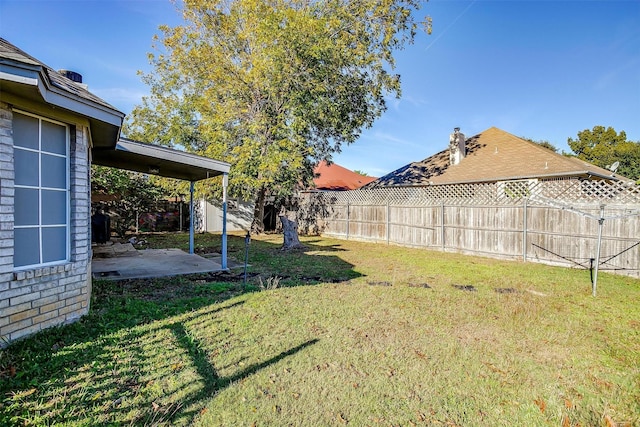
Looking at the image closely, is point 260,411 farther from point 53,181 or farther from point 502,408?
point 53,181

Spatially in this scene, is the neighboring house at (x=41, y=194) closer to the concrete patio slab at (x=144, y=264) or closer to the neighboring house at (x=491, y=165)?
the concrete patio slab at (x=144, y=264)

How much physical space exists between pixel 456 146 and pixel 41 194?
56.8 ft

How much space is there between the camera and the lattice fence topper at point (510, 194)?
7.50m

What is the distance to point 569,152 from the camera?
119ft

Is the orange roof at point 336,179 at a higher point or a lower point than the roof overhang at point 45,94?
higher

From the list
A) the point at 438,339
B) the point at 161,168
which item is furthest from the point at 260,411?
the point at 161,168

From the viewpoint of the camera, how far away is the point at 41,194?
348 centimetres

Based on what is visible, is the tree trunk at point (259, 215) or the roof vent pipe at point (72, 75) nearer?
the roof vent pipe at point (72, 75)

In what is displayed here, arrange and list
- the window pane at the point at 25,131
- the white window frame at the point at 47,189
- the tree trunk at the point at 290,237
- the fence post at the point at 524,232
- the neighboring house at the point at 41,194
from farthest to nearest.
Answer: the tree trunk at the point at 290,237, the fence post at the point at 524,232, the white window frame at the point at 47,189, the window pane at the point at 25,131, the neighboring house at the point at 41,194

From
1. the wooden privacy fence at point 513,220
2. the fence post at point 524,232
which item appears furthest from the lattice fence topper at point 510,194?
the fence post at point 524,232

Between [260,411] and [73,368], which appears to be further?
[73,368]

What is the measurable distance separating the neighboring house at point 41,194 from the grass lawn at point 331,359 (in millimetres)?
325

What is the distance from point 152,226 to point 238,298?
12974 millimetres

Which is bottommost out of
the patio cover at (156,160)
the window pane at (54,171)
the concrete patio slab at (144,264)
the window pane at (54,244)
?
the concrete patio slab at (144,264)
